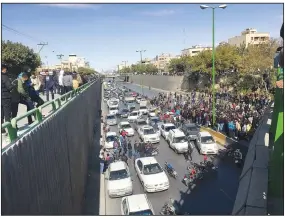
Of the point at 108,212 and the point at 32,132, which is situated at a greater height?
the point at 32,132

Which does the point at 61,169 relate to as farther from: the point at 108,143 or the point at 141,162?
the point at 108,143

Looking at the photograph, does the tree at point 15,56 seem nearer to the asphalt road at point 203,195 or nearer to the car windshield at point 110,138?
the car windshield at point 110,138

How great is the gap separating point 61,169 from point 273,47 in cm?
4129

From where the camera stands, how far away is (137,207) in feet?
37.0

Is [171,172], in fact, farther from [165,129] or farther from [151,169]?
[165,129]

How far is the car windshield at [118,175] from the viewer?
48.9 feet

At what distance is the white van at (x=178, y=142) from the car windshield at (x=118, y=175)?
6.24m

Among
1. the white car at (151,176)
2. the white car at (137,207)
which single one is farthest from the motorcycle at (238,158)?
the white car at (137,207)

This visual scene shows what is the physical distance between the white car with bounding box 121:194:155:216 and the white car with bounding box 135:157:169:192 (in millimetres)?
2684

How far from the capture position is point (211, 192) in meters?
14.4

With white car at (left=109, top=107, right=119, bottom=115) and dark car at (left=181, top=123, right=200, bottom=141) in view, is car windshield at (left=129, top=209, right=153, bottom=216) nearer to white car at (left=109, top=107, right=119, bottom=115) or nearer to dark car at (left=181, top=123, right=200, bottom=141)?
dark car at (left=181, top=123, right=200, bottom=141)

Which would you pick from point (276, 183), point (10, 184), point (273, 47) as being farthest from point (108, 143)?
point (273, 47)

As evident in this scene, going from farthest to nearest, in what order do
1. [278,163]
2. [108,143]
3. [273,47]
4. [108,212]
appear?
[273,47], [108,143], [108,212], [278,163]

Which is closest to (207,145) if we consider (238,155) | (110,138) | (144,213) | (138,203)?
(238,155)
